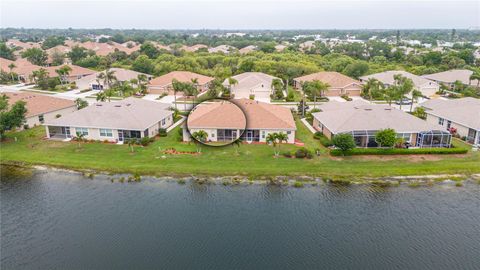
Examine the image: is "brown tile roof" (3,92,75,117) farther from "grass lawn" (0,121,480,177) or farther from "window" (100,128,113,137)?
"window" (100,128,113,137)

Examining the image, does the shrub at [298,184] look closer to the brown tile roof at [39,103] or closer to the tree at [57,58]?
the brown tile roof at [39,103]

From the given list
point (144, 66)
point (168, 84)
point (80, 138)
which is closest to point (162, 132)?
point (80, 138)

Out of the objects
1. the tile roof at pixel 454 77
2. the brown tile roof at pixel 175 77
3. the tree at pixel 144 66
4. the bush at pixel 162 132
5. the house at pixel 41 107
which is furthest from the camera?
the tree at pixel 144 66

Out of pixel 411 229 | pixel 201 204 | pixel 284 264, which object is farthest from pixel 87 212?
pixel 411 229

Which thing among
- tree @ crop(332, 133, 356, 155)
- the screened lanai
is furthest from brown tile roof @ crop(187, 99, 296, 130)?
the screened lanai

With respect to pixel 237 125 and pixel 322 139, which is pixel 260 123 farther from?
pixel 322 139

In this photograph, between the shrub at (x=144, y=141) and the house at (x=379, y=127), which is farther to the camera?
the shrub at (x=144, y=141)

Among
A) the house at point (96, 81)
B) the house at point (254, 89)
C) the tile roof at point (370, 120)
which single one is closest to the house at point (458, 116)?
the tile roof at point (370, 120)
